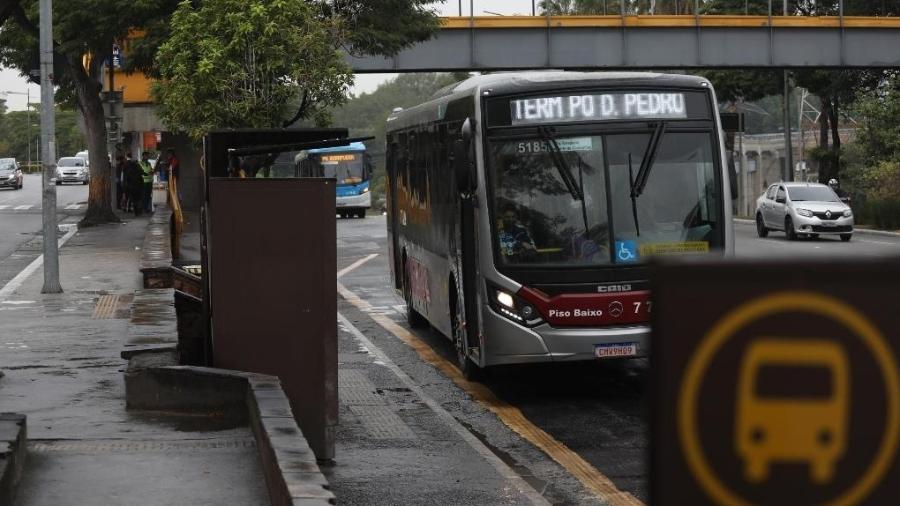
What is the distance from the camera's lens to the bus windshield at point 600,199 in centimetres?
1288

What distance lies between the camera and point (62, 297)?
21.2m

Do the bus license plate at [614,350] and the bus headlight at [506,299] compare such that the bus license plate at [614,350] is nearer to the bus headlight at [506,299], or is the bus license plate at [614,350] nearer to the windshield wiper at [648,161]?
the bus headlight at [506,299]

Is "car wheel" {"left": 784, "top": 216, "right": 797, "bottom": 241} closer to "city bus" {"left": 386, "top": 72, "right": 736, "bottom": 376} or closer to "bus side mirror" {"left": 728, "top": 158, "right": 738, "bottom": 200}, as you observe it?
"bus side mirror" {"left": 728, "top": 158, "right": 738, "bottom": 200}

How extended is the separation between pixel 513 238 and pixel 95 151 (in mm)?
29658

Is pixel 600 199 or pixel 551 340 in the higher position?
pixel 600 199

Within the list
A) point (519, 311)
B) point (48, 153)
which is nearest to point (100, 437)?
point (519, 311)

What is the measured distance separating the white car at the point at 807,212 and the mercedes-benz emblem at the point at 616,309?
27.0 m

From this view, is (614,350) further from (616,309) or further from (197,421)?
(197,421)

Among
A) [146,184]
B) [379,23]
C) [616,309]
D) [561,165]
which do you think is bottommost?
[616,309]

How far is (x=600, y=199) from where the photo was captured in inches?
507

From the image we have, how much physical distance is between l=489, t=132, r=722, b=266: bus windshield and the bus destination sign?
0.18 meters

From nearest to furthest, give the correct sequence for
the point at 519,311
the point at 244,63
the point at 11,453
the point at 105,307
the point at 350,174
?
the point at 11,453 < the point at 519,311 < the point at 105,307 < the point at 244,63 < the point at 350,174

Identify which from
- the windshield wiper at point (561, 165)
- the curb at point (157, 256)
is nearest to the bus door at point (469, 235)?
the windshield wiper at point (561, 165)

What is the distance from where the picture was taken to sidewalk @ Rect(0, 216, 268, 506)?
24.9 feet
